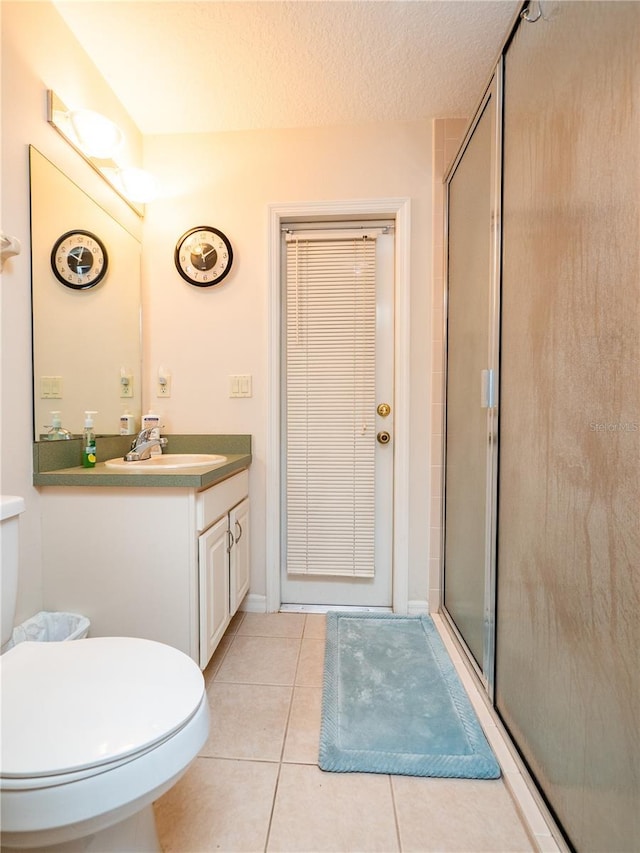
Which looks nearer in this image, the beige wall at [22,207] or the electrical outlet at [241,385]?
the beige wall at [22,207]

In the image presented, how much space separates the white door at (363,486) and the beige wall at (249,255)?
133 millimetres

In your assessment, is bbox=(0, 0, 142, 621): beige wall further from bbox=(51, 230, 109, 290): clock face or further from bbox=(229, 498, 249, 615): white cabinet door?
bbox=(229, 498, 249, 615): white cabinet door

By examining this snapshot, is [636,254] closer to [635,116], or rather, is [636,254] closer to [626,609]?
[635,116]

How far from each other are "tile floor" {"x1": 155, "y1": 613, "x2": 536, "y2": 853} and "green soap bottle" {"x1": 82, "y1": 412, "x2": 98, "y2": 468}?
3.22ft

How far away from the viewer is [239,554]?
1.71m

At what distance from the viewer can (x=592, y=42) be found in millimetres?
758

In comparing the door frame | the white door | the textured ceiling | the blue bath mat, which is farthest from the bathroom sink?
the textured ceiling

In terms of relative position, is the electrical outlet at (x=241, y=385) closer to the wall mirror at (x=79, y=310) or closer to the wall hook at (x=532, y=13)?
the wall mirror at (x=79, y=310)

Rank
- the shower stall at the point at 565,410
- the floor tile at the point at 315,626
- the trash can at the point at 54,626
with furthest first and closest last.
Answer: the floor tile at the point at 315,626, the trash can at the point at 54,626, the shower stall at the point at 565,410

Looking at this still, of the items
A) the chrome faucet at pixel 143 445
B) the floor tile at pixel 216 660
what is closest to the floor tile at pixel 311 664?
the floor tile at pixel 216 660

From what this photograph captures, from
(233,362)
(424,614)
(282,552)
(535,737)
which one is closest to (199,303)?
(233,362)

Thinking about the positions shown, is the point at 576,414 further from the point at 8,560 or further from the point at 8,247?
the point at 8,247

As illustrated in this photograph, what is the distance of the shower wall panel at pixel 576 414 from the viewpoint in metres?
0.68

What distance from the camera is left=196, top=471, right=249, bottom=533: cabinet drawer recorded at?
1291 millimetres
